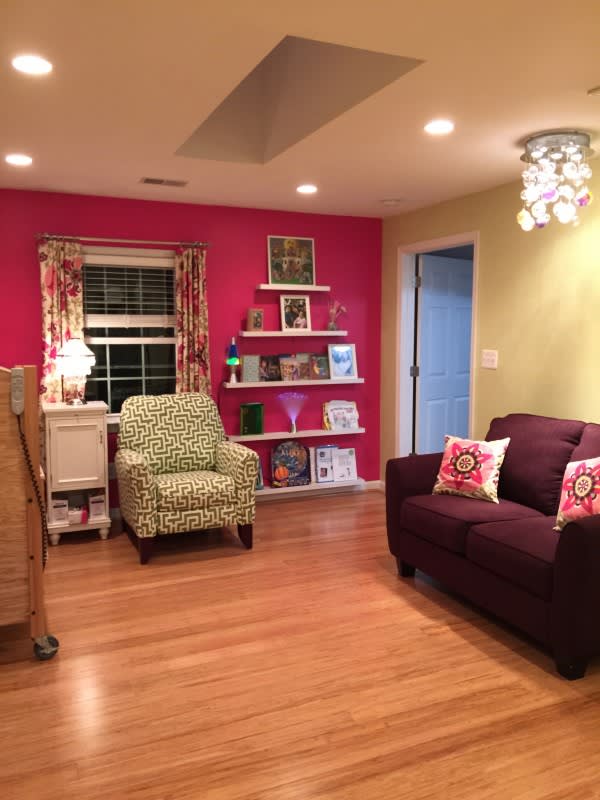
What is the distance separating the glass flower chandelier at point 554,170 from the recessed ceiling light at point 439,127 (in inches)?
19.2

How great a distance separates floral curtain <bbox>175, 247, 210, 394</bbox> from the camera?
16.7ft

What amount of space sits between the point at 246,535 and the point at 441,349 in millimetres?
2579

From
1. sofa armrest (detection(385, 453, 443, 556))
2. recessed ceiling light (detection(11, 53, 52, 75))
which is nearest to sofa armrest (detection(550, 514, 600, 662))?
sofa armrest (detection(385, 453, 443, 556))

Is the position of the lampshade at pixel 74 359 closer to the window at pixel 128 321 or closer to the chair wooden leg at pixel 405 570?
the window at pixel 128 321

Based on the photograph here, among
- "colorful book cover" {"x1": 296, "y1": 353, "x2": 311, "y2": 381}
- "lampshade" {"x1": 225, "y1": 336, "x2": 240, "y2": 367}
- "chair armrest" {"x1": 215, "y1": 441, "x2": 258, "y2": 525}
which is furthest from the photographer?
"colorful book cover" {"x1": 296, "y1": 353, "x2": 311, "y2": 381}

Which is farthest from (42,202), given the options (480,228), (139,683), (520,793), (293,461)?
(520,793)

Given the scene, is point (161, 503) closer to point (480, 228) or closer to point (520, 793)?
point (520, 793)

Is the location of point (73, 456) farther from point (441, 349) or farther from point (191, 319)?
point (441, 349)

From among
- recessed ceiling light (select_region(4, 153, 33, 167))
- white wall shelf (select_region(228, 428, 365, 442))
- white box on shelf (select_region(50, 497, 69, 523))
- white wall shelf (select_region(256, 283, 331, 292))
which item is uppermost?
recessed ceiling light (select_region(4, 153, 33, 167))

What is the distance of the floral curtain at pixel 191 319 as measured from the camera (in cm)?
508

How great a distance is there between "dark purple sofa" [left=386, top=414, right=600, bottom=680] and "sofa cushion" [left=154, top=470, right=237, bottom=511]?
1.06m

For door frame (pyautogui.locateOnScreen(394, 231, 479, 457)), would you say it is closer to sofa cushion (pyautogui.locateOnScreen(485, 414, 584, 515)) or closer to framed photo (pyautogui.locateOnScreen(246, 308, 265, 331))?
framed photo (pyautogui.locateOnScreen(246, 308, 265, 331))

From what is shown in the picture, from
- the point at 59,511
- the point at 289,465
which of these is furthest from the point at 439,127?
the point at 59,511

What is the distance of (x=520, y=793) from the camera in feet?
6.77
